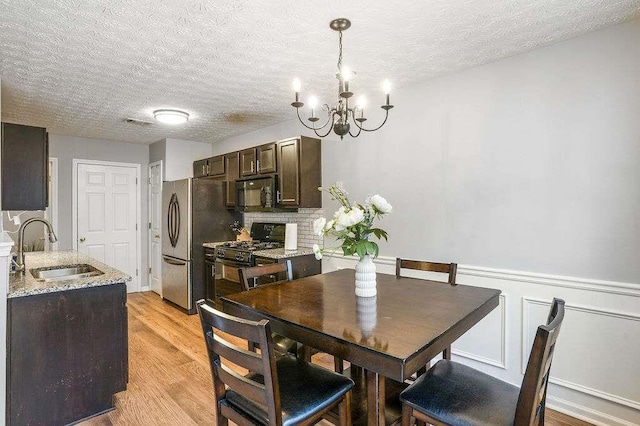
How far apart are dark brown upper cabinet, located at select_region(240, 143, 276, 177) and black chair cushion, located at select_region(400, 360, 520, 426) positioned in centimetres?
298

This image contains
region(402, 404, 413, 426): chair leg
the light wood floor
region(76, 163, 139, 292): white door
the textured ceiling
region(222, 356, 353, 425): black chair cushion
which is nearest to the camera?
region(222, 356, 353, 425): black chair cushion

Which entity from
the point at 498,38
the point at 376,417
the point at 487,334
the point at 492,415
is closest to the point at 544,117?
the point at 498,38

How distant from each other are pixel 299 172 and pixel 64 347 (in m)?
2.48

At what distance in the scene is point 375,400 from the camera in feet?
4.62

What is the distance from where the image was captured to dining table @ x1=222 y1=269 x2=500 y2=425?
122cm

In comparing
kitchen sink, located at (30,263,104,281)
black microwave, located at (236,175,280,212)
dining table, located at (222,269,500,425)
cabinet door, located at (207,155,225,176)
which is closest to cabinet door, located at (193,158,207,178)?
cabinet door, located at (207,155,225,176)

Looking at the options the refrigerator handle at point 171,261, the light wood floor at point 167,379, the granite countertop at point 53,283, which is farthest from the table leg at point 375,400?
the refrigerator handle at point 171,261

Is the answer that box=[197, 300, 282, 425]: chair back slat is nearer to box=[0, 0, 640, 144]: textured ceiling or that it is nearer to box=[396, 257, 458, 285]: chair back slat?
box=[396, 257, 458, 285]: chair back slat

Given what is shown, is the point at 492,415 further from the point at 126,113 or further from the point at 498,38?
the point at 126,113

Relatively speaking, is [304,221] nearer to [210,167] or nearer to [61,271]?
[210,167]

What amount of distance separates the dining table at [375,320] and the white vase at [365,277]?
5cm

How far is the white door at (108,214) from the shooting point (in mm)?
5242

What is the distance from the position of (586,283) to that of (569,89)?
1285 mm

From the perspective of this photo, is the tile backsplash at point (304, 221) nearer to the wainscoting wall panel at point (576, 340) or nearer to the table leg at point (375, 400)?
the wainscoting wall panel at point (576, 340)
